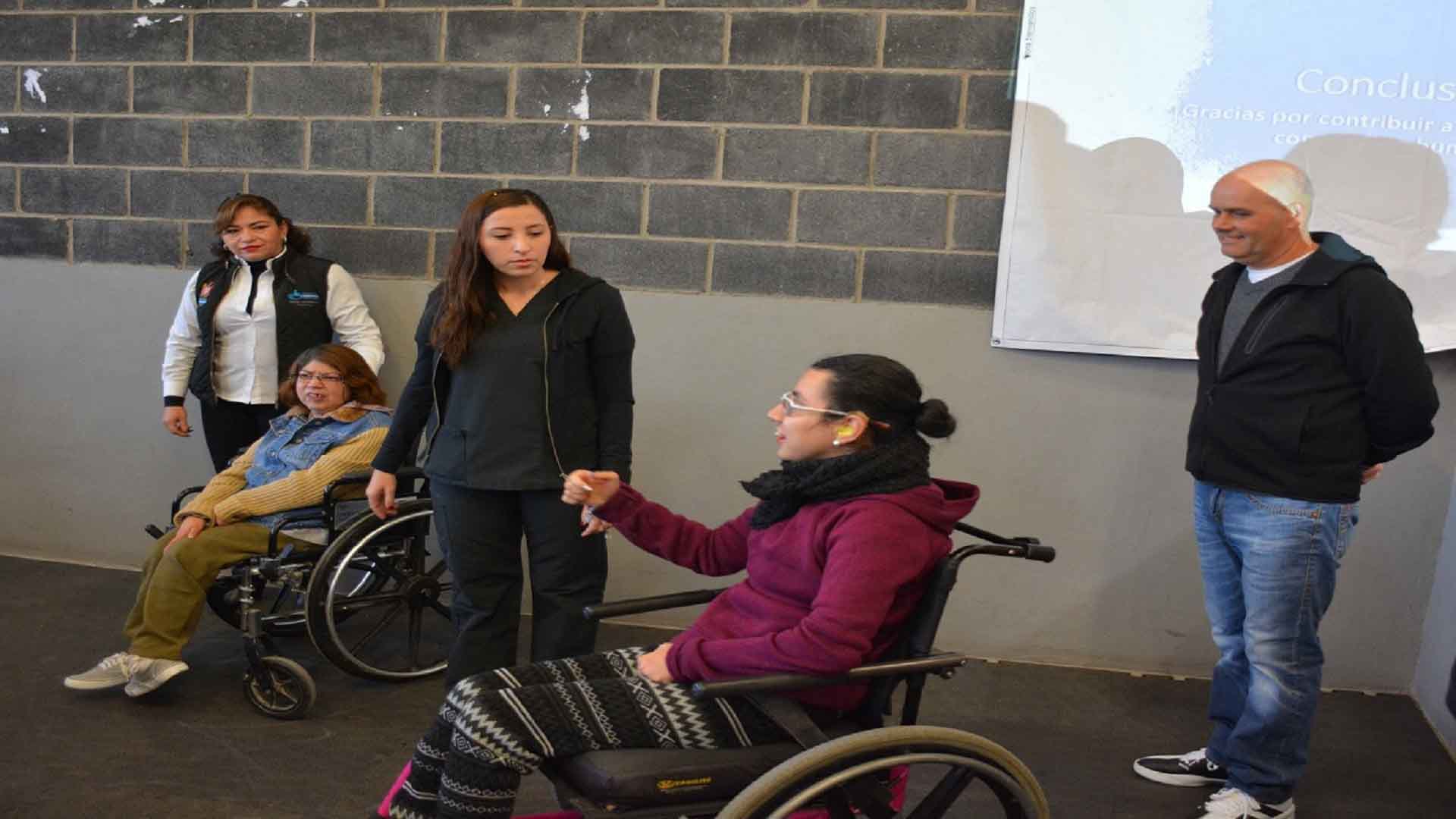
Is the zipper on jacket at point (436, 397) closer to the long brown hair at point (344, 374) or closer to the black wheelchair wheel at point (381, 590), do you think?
the black wheelchair wheel at point (381, 590)

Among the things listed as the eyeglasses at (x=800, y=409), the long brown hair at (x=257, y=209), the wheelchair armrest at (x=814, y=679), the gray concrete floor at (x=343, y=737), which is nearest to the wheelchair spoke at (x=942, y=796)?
the wheelchair armrest at (x=814, y=679)

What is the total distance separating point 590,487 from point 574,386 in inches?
25.6

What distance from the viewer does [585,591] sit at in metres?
2.73

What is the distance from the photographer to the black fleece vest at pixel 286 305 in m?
3.57

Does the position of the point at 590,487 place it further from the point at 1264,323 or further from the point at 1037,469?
the point at 1037,469

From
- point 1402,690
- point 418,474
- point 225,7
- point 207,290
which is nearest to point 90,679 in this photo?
point 418,474

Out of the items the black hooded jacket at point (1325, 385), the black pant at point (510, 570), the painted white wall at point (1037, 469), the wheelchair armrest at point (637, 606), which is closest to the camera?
the wheelchair armrest at point (637, 606)

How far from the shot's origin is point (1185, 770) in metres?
2.83

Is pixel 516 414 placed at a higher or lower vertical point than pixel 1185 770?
higher

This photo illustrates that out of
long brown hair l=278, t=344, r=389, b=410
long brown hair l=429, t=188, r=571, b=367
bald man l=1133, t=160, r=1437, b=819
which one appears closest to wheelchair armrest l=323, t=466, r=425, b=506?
long brown hair l=278, t=344, r=389, b=410

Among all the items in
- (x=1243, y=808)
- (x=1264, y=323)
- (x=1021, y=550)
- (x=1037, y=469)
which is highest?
(x=1264, y=323)

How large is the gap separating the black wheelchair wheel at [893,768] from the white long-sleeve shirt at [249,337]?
2.26 m

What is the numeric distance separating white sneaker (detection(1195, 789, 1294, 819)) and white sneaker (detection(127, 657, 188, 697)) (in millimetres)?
2289

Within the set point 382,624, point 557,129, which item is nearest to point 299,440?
point 382,624
